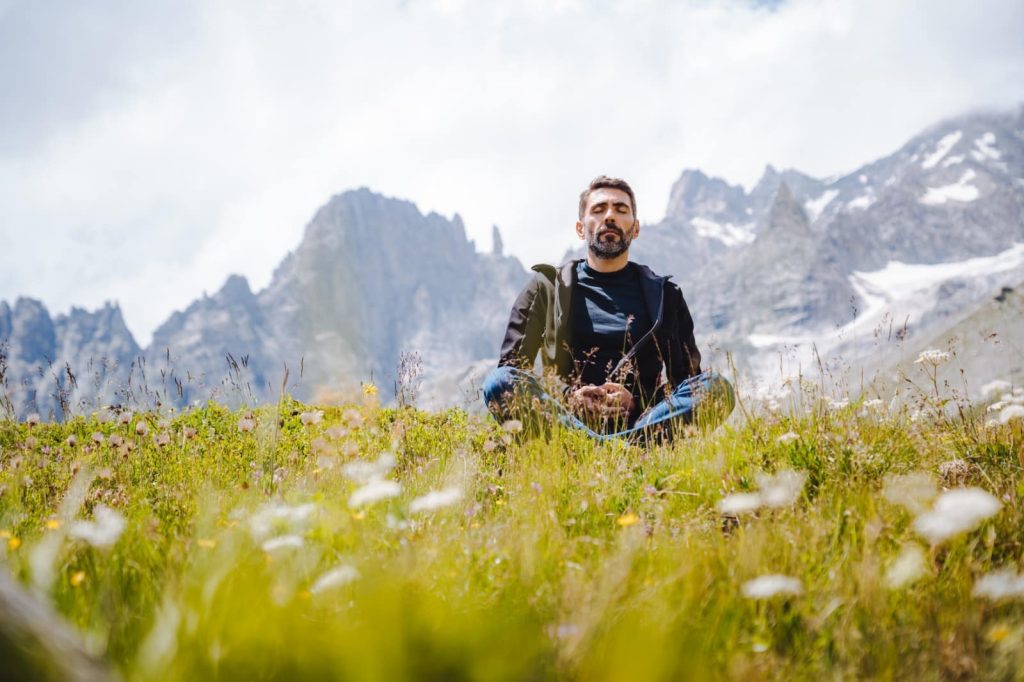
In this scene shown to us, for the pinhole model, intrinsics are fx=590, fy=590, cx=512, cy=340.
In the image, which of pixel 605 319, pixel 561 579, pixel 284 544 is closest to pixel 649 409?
pixel 605 319

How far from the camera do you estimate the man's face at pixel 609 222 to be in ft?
20.5

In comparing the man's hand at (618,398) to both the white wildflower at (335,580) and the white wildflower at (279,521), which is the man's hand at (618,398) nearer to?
the white wildflower at (279,521)

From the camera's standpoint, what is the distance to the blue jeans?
4.62 meters

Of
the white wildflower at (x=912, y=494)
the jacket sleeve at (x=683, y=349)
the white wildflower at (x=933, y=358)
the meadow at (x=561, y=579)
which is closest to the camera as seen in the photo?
the meadow at (x=561, y=579)

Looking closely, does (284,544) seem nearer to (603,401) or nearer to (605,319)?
(603,401)

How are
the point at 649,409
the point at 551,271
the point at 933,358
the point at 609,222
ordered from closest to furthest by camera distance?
the point at 933,358 < the point at 649,409 < the point at 609,222 < the point at 551,271

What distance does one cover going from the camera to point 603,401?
5.14m

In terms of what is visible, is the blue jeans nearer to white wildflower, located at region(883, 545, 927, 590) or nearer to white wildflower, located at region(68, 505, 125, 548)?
white wildflower, located at region(883, 545, 927, 590)

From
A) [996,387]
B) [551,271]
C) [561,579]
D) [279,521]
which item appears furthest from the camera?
[551,271]

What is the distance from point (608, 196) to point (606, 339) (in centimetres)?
159

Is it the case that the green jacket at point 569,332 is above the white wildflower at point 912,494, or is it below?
above

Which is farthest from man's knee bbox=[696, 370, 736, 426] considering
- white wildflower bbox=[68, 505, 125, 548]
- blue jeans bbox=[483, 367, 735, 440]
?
white wildflower bbox=[68, 505, 125, 548]

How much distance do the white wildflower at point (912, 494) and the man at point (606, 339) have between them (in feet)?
6.90

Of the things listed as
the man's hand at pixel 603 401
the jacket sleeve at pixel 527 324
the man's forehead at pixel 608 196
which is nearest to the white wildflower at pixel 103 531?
the man's hand at pixel 603 401
